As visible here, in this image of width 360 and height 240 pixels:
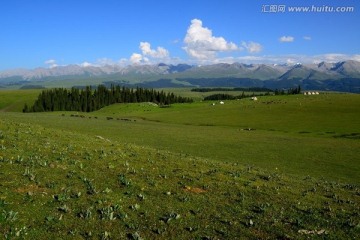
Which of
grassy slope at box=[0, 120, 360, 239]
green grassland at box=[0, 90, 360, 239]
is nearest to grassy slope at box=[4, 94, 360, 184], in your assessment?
green grassland at box=[0, 90, 360, 239]

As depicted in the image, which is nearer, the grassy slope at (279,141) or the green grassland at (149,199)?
the green grassland at (149,199)

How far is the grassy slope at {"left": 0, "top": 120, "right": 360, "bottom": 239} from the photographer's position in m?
13.7

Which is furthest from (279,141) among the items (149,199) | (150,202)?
(150,202)

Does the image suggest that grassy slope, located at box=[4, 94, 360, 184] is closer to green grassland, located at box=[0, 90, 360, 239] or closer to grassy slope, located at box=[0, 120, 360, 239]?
green grassland, located at box=[0, 90, 360, 239]

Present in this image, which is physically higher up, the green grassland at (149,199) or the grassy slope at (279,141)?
the green grassland at (149,199)

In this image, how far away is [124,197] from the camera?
55.8 feet

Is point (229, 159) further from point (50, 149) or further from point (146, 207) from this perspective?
point (146, 207)

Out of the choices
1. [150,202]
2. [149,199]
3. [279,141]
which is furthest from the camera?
[279,141]

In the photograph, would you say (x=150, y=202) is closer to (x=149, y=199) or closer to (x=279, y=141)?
(x=149, y=199)

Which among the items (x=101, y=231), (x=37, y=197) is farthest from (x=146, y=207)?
(x=37, y=197)

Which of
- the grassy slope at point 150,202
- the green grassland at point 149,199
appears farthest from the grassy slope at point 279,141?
the grassy slope at point 150,202

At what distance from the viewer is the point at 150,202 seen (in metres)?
16.8

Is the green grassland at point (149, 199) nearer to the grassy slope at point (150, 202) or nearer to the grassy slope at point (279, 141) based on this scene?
the grassy slope at point (150, 202)

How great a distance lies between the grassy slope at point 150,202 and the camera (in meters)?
13.7
